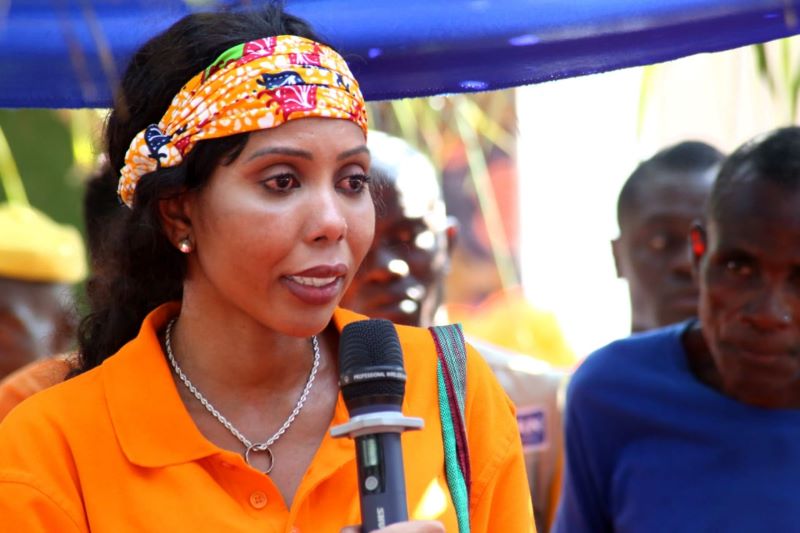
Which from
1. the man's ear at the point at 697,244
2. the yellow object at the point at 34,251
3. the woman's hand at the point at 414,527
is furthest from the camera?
the yellow object at the point at 34,251

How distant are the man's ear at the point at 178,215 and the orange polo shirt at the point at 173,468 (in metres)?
0.27

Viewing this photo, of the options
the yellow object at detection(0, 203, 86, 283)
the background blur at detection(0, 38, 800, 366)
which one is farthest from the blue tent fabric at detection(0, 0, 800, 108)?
the background blur at detection(0, 38, 800, 366)

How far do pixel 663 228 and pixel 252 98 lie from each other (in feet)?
10.2

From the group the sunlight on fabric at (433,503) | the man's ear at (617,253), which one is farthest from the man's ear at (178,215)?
the man's ear at (617,253)

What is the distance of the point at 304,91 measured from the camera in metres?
2.94

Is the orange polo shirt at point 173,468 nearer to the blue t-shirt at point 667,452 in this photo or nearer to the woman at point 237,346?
the woman at point 237,346

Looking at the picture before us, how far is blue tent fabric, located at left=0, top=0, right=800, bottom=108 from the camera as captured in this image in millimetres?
3398

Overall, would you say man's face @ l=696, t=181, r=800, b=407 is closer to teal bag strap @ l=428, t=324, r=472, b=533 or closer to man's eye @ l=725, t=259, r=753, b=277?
man's eye @ l=725, t=259, r=753, b=277

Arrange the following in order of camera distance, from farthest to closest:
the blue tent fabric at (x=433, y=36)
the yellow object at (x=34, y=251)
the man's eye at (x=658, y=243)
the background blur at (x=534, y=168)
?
the background blur at (x=534, y=168) < the yellow object at (x=34, y=251) < the man's eye at (x=658, y=243) < the blue tent fabric at (x=433, y=36)

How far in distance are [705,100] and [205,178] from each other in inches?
186

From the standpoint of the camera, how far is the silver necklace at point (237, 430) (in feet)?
9.81

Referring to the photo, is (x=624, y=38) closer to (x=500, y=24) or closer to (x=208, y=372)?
(x=500, y=24)

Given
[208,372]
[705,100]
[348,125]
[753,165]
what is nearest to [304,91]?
[348,125]

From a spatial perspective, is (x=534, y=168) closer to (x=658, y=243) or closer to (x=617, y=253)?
(x=617, y=253)
